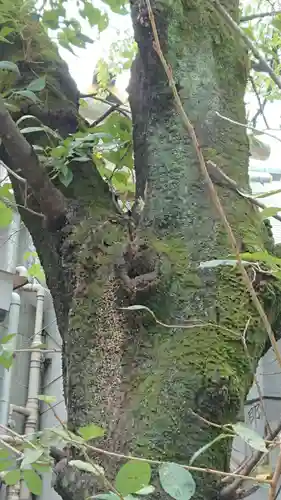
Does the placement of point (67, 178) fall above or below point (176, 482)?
above

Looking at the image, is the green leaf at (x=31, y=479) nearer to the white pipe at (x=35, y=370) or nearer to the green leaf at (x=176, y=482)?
the green leaf at (x=176, y=482)

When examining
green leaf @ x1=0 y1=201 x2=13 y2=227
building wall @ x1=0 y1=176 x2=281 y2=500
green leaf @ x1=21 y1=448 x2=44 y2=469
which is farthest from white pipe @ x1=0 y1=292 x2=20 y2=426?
green leaf @ x1=21 y1=448 x2=44 y2=469

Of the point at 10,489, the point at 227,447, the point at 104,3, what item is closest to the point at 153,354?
the point at 227,447

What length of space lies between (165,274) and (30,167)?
0.96 feet

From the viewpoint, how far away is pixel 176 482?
55cm

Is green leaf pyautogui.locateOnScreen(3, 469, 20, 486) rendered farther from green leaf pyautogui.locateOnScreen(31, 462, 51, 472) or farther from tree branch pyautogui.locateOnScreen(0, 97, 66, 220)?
tree branch pyautogui.locateOnScreen(0, 97, 66, 220)

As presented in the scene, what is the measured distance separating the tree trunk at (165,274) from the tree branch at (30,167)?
1.3 inches

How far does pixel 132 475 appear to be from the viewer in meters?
0.53

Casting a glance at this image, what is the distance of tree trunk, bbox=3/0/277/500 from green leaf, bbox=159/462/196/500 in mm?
198

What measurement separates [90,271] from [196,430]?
0.31 m

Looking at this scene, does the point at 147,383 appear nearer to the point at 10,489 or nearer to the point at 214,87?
the point at 214,87

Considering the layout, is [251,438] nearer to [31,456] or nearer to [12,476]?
[31,456]

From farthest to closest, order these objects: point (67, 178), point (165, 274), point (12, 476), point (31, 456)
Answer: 1. point (67, 178)
2. point (165, 274)
3. point (12, 476)
4. point (31, 456)

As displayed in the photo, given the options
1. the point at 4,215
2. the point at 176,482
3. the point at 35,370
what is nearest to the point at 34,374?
the point at 35,370
